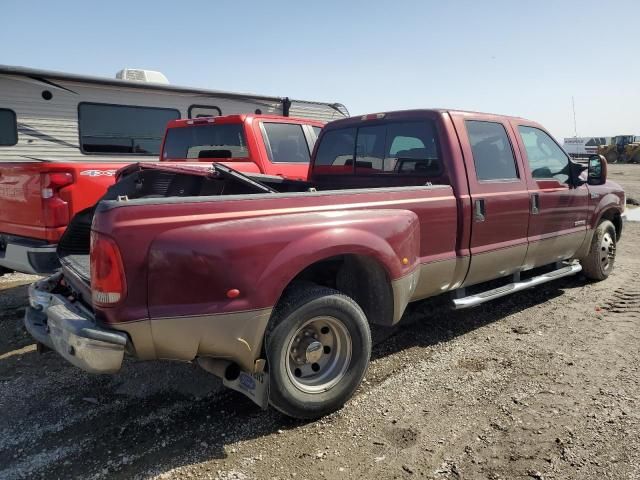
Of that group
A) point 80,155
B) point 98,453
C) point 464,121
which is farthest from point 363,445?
point 80,155

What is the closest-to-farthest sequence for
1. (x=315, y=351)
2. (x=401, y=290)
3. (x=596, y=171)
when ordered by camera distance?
1. (x=315, y=351)
2. (x=401, y=290)
3. (x=596, y=171)

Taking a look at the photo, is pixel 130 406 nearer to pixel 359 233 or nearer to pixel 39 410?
pixel 39 410

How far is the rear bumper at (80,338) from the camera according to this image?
98.7 inches

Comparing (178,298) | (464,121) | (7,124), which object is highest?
(7,124)

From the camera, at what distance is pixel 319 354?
3.18 m

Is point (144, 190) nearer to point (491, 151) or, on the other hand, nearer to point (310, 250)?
point (310, 250)

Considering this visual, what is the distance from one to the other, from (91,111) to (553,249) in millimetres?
6996

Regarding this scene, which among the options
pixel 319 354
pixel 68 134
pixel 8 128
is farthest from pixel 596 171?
pixel 8 128

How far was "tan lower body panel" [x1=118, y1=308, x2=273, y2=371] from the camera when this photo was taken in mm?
2598

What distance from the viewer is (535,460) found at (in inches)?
108

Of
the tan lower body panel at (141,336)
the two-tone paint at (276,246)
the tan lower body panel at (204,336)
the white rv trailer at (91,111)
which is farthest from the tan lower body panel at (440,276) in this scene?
the white rv trailer at (91,111)

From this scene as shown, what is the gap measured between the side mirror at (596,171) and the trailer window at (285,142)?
3346mm

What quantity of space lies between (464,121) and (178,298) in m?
2.85

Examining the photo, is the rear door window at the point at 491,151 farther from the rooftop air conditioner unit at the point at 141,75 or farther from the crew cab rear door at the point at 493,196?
the rooftop air conditioner unit at the point at 141,75
